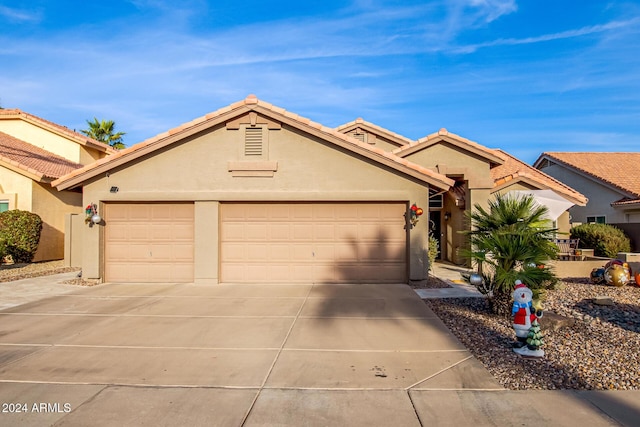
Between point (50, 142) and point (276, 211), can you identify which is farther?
point (50, 142)

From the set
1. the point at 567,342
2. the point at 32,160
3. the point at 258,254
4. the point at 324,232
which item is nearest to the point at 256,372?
the point at 567,342

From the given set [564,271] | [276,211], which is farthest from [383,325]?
[564,271]

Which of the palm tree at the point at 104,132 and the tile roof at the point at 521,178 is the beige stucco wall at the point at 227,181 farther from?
the palm tree at the point at 104,132

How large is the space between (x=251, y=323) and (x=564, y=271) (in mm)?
10335

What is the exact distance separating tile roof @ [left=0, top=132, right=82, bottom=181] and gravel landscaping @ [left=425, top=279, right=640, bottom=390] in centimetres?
1564

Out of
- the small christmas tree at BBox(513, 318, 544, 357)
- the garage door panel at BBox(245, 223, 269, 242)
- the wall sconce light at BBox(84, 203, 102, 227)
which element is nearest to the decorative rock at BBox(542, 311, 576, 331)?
the small christmas tree at BBox(513, 318, 544, 357)

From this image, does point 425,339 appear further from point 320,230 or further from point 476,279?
point 320,230

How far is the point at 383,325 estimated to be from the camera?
741cm

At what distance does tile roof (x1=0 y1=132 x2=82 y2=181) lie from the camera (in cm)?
1644

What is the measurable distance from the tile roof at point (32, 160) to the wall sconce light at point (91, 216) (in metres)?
6.68

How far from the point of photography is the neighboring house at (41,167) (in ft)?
54.2

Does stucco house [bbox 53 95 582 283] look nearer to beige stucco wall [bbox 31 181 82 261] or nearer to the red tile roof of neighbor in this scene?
beige stucco wall [bbox 31 181 82 261]

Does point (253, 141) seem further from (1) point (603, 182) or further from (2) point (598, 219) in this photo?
(2) point (598, 219)

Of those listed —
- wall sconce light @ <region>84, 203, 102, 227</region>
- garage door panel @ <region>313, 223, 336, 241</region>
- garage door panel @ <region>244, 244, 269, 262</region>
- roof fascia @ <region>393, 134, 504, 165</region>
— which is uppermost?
roof fascia @ <region>393, 134, 504, 165</region>
